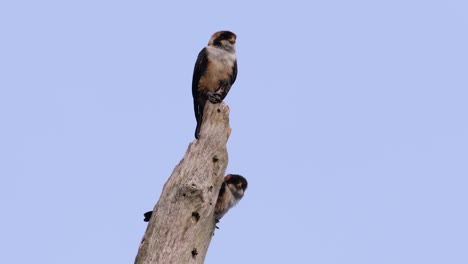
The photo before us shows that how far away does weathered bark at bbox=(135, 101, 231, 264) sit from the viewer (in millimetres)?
5828

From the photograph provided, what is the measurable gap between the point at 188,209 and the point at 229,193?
6.86 ft

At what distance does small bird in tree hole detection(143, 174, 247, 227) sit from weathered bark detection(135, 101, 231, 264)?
2.92ft

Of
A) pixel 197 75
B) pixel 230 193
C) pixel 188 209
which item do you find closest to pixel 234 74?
pixel 197 75

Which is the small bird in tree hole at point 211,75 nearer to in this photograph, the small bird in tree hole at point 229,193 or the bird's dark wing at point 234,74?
the bird's dark wing at point 234,74

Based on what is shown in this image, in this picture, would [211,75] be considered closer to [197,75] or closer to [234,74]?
[197,75]

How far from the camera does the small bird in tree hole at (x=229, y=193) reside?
7750mm

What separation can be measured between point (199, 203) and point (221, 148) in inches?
26.8

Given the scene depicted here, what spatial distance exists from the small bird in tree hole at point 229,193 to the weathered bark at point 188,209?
89 cm

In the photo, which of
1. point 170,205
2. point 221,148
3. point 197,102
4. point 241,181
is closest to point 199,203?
point 170,205

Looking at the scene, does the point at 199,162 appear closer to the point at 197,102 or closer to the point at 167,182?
the point at 167,182

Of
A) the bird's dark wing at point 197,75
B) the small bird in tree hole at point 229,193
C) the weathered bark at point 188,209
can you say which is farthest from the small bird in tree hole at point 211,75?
the weathered bark at point 188,209

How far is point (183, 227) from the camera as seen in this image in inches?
234

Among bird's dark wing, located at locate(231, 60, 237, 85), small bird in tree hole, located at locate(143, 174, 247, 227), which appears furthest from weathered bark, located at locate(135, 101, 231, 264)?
bird's dark wing, located at locate(231, 60, 237, 85)

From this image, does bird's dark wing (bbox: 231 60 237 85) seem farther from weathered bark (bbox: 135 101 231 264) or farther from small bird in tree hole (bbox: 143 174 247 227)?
weathered bark (bbox: 135 101 231 264)
